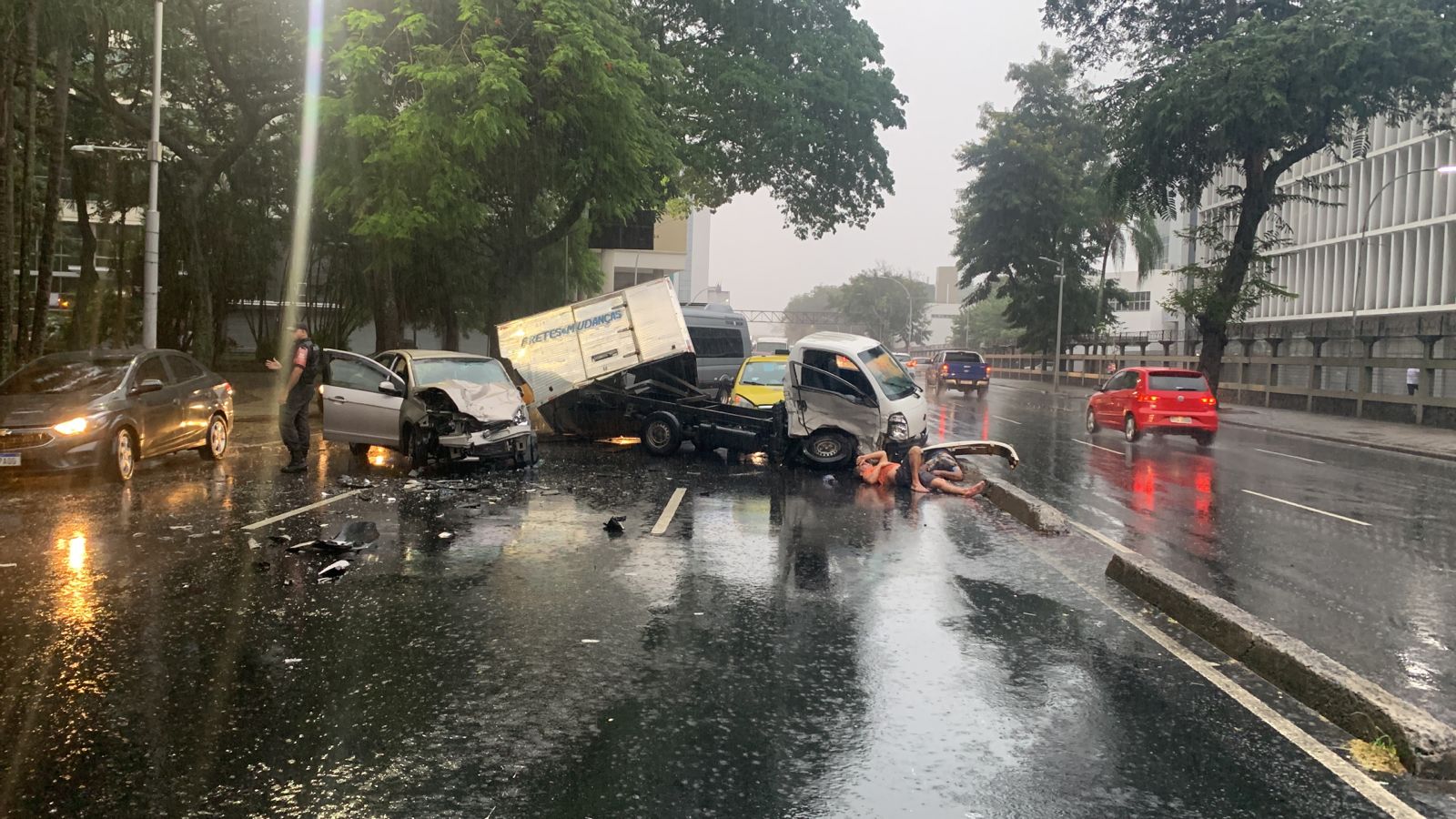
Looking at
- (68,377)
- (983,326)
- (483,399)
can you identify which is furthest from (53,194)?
(983,326)

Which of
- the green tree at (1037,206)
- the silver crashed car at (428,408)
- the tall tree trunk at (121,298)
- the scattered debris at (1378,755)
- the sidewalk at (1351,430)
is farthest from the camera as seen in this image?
the green tree at (1037,206)

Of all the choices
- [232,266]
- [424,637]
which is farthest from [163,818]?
[232,266]

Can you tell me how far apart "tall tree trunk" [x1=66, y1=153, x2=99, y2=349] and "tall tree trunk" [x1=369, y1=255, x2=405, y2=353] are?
8913 mm

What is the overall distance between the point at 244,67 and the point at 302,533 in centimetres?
2107

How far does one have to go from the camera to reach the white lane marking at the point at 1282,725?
4250mm

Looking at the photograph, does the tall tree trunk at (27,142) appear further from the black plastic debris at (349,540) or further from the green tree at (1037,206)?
the green tree at (1037,206)

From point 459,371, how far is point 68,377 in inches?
194

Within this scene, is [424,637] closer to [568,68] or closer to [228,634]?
[228,634]

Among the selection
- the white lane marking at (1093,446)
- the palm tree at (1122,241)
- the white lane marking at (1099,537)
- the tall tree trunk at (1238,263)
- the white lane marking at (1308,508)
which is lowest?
the white lane marking at (1099,537)

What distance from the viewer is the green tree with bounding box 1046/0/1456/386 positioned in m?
26.6

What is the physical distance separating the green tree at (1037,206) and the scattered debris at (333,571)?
52.6 m

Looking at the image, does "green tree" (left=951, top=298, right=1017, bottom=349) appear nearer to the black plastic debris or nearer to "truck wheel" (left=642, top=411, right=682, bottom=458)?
"truck wheel" (left=642, top=411, right=682, bottom=458)

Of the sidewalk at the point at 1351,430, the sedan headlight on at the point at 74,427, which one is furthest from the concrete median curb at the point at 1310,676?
the sidewalk at the point at 1351,430

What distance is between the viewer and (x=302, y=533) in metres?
9.52
